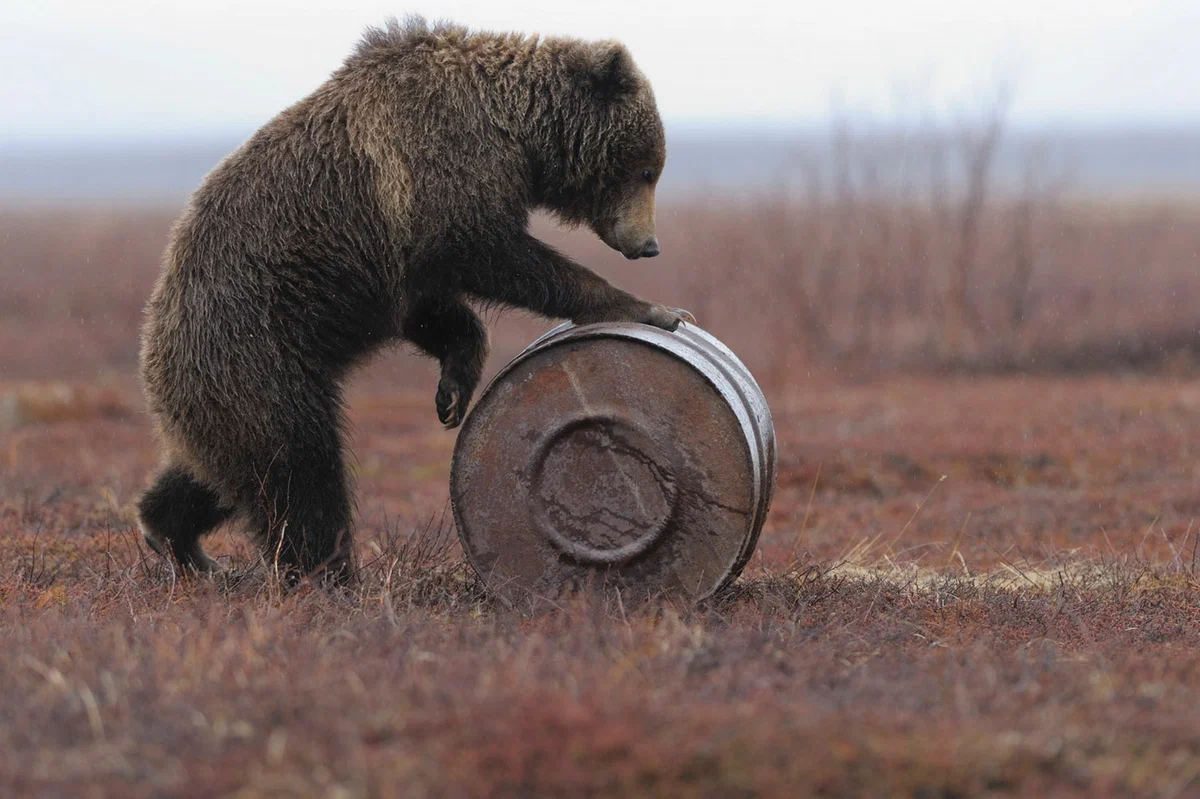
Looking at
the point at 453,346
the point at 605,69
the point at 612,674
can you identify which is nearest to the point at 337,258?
the point at 453,346

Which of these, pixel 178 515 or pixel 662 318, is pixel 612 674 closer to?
pixel 662 318

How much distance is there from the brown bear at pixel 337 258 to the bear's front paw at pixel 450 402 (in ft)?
1.43

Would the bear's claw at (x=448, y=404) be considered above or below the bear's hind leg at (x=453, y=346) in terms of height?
below

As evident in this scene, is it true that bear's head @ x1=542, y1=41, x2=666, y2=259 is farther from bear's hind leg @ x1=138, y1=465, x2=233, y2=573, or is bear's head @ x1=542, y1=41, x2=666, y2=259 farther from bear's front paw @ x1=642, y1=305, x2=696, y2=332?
bear's hind leg @ x1=138, y1=465, x2=233, y2=573

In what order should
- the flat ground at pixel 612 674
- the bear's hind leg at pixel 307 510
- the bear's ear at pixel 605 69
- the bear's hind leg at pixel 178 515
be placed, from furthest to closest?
the bear's hind leg at pixel 178 515
the bear's ear at pixel 605 69
the bear's hind leg at pixel 307 510
the flat ground at pixel 612 674

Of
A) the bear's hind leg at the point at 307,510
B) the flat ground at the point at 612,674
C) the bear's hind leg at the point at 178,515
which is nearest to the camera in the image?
the flat ground at the point at 612,674

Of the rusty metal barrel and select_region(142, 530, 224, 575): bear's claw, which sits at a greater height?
the rusty metal barrel

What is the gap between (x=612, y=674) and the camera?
3941 mm

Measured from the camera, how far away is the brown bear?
5816 millimetres

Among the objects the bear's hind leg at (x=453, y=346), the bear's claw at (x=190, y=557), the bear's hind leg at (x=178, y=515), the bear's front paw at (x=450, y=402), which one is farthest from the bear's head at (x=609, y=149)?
the bear's claw at (x=190, y=557)

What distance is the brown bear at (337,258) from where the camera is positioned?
5816 mm

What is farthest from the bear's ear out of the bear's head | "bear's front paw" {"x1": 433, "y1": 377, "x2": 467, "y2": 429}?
"bear's front paw" {"x1": 433, "y1": 377, "x2": 467, "y2": 429}

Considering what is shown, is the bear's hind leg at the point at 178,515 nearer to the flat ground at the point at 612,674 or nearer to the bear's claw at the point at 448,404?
the flat ground at the point at 612,674

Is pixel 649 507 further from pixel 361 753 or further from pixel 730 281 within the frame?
pixel 730 281
